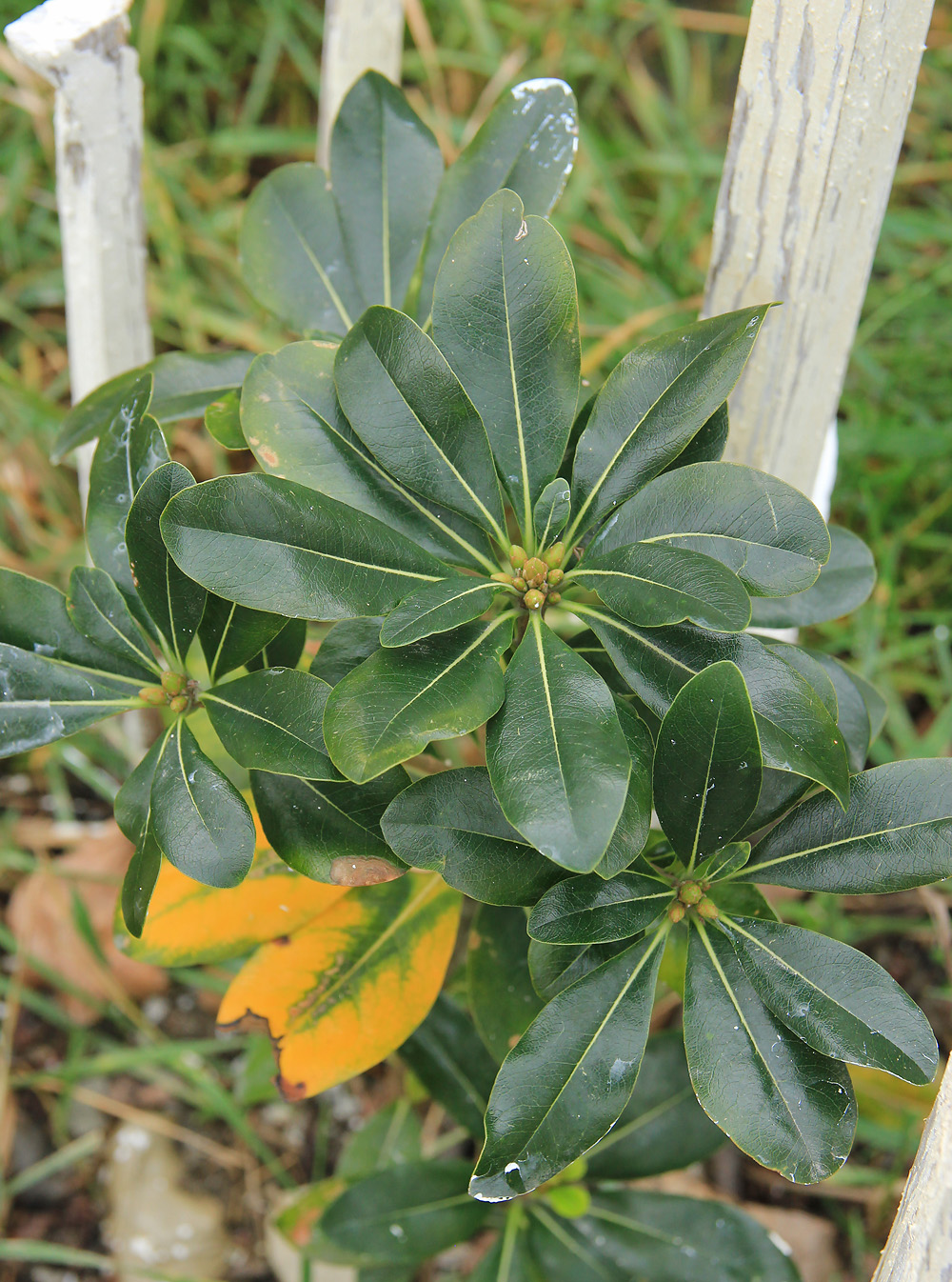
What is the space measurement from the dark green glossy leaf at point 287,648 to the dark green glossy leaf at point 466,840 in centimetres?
21

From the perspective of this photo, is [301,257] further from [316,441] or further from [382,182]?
[316,441]

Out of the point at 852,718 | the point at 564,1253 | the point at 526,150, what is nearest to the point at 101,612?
the point at 526,150

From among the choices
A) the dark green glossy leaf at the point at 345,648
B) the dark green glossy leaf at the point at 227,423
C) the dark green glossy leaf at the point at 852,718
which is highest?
the dark green glossy leaf at the point at 227,423

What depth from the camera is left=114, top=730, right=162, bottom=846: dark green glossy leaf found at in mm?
847

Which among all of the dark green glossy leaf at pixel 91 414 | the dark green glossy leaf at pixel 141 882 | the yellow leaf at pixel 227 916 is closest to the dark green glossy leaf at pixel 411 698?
the dark green glossy leaf at pixel 141 882

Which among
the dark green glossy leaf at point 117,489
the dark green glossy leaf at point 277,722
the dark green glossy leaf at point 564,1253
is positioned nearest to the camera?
the dark green glossy leaf at point 277,722

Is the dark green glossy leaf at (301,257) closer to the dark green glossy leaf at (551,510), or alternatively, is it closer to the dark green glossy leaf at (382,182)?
the dark green glossy leaf at (382,182)

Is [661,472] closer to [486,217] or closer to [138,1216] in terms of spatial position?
[486,217]

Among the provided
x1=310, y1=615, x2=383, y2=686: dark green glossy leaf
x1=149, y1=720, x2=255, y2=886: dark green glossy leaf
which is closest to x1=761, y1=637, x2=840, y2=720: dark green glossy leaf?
x1=310, y1=615, x2=383, y2=686: dark green glossy leaf

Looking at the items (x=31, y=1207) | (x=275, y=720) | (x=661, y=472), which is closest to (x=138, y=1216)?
(x=31, y=1207)

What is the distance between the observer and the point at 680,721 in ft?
2.44

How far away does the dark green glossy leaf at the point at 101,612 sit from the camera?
88 cm

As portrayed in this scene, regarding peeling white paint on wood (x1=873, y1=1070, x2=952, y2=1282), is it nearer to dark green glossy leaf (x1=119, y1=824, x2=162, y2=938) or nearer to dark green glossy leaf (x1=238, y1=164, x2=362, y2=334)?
dark green glossy leaf (x1=119, y1=824, x2=162, y2=938)

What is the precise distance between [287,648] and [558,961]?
37cm
